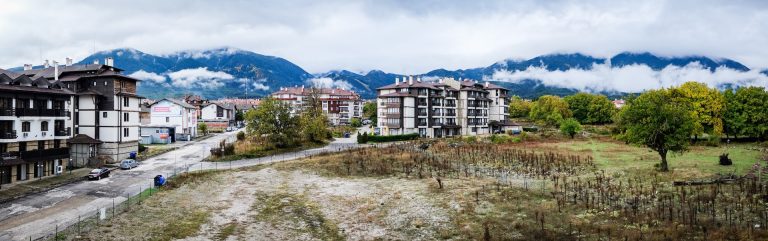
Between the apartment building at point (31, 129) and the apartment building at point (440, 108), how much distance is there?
191 feet

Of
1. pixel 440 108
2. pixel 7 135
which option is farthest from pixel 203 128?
pixel 7 135

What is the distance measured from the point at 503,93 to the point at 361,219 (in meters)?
93.1

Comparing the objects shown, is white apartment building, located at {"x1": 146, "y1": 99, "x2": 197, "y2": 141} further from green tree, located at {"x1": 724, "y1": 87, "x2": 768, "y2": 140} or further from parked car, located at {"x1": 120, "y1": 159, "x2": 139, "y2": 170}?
green tree, located at {"x1": 724, "y1": 87, "x2": 768, "y2": 140}

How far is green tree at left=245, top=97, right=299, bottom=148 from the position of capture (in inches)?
2753

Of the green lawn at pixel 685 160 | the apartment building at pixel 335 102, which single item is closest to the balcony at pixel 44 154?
the green lawn at pixel 685 160

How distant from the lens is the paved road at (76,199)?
30297 mm

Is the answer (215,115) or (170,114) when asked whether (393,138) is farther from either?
(215,115)

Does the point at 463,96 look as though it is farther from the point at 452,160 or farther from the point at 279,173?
the point at 279,173

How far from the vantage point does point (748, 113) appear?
7631cm

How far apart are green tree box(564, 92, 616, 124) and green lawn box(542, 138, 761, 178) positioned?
206 feet

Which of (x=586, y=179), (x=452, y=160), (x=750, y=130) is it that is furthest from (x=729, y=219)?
(x=750, y=130)

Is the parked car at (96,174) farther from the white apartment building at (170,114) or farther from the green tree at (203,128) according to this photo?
the green tree at (203,128)

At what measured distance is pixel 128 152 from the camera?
6212cm

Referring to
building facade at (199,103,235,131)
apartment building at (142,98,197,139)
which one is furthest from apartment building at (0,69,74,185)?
building facade at (199,103,235,131)
